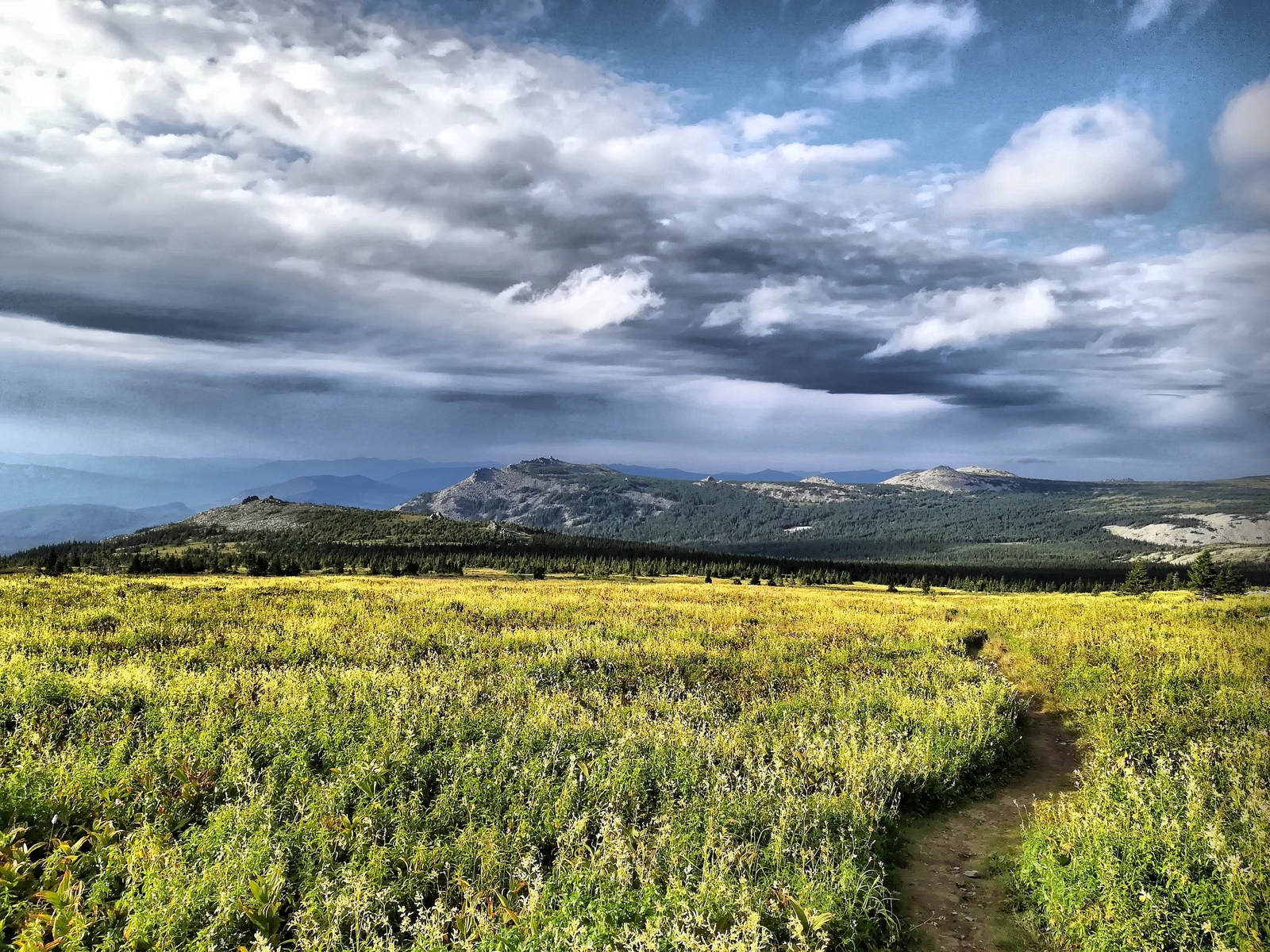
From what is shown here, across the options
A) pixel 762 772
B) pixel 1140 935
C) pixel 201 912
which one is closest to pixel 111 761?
pixel 201 912

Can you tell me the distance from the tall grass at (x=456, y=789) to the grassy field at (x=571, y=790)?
0.19 feet

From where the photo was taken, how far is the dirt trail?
7395 millimetres

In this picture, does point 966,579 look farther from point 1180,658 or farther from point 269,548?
point 269,548

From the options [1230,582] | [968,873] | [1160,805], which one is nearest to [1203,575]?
[1230,582]

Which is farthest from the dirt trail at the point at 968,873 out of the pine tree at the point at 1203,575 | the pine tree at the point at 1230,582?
the pine tree at the point at 1203,575

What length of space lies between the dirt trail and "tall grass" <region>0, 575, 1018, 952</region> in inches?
18.7

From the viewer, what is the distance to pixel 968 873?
8758 millimetres

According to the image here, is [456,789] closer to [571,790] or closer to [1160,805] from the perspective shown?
[571,790]

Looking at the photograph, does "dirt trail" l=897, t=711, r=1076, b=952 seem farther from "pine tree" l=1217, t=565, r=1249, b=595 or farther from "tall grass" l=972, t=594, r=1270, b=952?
"pine tree" l=1217, t=565, r=1249, b=595

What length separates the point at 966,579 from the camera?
559 ft

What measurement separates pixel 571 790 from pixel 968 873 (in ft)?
18.9

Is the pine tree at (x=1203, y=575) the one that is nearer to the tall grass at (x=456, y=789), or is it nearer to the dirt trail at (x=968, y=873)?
the tall grass at (x=456, y=789)

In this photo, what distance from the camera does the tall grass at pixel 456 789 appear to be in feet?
21.9

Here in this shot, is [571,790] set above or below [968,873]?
above
